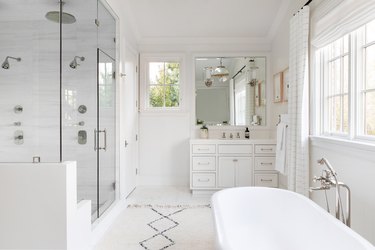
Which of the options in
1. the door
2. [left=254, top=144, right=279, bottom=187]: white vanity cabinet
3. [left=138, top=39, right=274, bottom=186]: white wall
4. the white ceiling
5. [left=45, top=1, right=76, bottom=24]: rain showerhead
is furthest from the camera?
[left=138, top=39, right=274, bottom=186]: white wall

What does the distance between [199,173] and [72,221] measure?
7.25ft

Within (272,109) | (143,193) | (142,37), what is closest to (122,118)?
(143,193)

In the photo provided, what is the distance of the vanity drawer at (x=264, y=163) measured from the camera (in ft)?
12.6

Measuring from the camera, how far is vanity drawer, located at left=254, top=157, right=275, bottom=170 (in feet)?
12.6

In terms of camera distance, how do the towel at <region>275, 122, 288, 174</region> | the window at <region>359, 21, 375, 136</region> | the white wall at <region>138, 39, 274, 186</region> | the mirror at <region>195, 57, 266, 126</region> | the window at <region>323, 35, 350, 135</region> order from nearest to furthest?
the window at <region>359, 21, 375, 136</region>, the window at <region>323, 35, 350, 135</region>, the towel at <region>275, 122, 288, 174</region>, the mirror at <region>195, 57, 266, 126</region>, the white wall at <region>138, 39, 274, 186</region>

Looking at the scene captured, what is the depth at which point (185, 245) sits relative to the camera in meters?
2.37

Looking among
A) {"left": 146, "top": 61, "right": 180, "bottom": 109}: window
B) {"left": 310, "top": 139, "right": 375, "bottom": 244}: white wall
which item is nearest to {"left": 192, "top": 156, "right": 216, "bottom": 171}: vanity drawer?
{"left": 146, "top": 61, "right": 180, "bottom": 109}: window

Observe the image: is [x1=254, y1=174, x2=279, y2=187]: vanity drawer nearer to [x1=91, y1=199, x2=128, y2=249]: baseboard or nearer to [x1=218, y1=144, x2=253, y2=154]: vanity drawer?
[x1=218, y1=144, x2=253, y2=154]: vanity drawer

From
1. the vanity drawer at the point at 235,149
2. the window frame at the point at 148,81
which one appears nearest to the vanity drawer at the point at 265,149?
the vanity drawer at the point at 235,149

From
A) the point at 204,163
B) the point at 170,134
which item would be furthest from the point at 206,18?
the point at 204,163

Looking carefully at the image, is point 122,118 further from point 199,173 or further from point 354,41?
point 354,41

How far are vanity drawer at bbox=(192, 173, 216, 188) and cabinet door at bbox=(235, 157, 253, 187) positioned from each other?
36 cm

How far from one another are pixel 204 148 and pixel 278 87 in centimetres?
140

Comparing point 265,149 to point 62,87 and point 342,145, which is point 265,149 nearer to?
point 342,145
